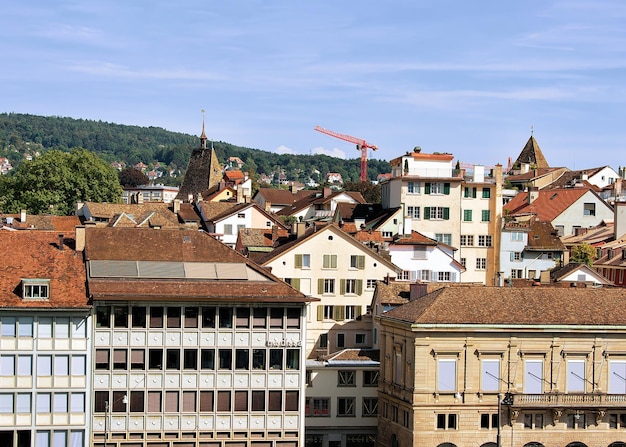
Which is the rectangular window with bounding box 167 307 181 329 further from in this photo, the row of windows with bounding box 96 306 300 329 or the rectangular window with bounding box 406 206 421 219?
the rectangular window with bounding box 406 206 421 219

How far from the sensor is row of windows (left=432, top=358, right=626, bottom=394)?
7731 centimetres

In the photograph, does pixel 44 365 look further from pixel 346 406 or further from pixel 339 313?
pixel 339 313

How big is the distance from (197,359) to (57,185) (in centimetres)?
11046

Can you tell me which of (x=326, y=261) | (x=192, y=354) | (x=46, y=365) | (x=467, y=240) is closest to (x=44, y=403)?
(x=46, y=365)

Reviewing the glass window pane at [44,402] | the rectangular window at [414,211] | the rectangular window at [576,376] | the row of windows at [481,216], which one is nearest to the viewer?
the glass window pane at [44,402]

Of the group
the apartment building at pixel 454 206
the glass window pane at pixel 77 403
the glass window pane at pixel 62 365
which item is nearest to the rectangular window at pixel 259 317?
the glass window pane at pixel 77 403

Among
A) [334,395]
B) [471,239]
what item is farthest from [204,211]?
[334,395]

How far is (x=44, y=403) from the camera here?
226ft

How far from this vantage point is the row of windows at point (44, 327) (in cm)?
6831

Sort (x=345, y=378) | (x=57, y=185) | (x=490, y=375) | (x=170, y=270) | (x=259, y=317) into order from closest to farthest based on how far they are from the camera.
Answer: (x=259, y=317)
(x=170, y=270)
(x=490, y=375)
(x=345, y=378)
(x=57, y=185)

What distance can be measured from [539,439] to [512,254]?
4278 centimetres

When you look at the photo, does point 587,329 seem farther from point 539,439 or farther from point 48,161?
point 48,161

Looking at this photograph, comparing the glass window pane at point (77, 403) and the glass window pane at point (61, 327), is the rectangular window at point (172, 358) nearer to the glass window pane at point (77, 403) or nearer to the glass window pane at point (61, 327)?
the glass window pane at point (77, 403)

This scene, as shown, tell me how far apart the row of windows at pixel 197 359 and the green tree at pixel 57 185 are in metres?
103
